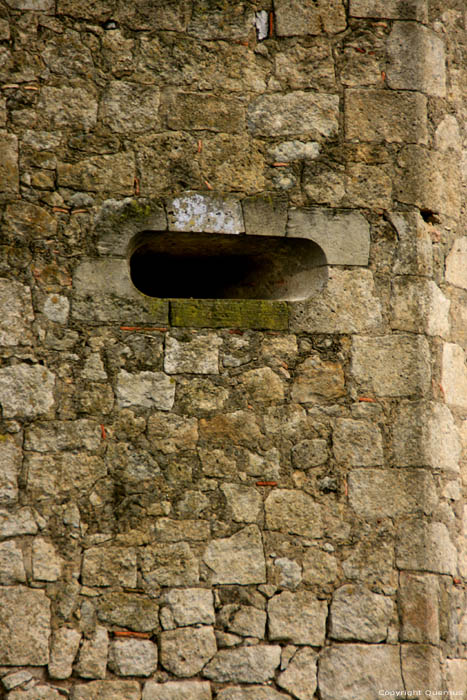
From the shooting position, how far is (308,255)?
13.7 feet

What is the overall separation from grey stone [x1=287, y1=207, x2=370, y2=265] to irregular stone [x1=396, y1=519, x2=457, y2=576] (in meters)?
1.23

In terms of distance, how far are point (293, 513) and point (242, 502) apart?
231 millimetres

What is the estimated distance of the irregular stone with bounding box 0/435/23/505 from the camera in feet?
12.2

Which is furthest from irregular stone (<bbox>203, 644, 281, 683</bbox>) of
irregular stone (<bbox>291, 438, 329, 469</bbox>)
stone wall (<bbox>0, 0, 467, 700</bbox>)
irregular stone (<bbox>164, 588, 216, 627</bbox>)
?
irregular stone (<bbox>291, 438, 329, 469</bbox>)

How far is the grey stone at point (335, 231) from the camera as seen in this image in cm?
406

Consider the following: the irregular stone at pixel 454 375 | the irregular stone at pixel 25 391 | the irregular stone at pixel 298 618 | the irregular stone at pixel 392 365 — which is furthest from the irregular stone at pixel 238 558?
the irregular stone at pixel 454 375

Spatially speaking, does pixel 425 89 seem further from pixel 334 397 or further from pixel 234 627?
pixel 234 627

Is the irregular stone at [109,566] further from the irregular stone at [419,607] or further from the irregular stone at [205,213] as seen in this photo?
the irregular stone at [205,213]

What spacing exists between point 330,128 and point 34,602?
Answer: 2514 mm

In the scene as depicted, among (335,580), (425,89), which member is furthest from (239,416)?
(425,89)

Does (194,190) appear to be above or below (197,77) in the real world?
below

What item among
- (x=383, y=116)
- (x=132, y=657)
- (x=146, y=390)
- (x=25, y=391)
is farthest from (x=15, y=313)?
(x=383, y=116)

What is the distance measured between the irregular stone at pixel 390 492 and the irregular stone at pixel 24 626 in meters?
1.42

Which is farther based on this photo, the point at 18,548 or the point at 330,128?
the point at 330,128
